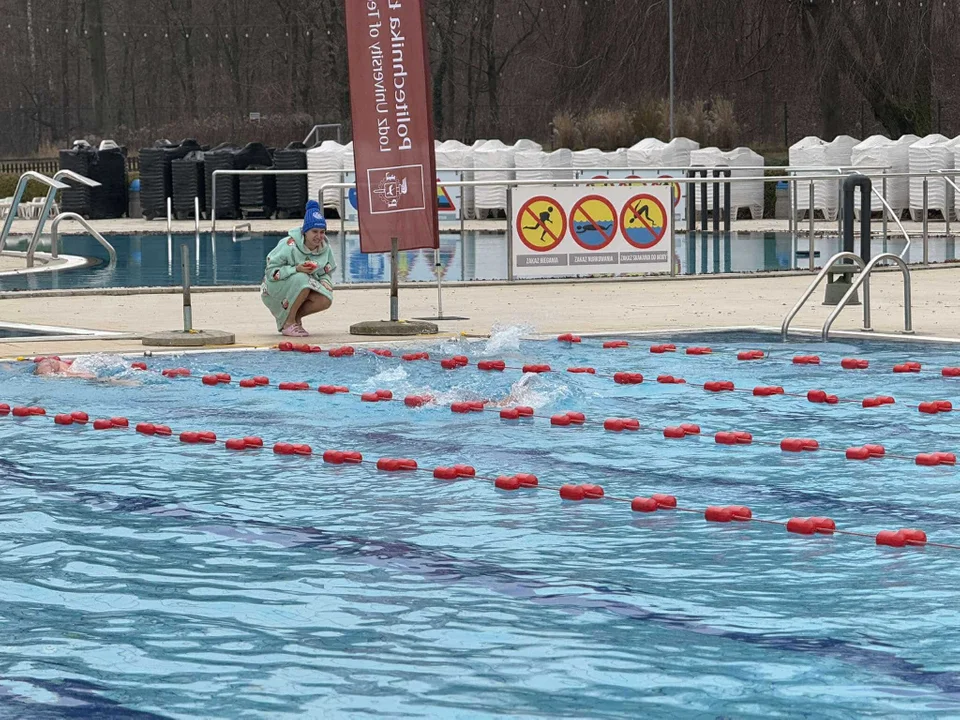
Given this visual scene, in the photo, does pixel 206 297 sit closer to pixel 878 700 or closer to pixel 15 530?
pixel 15 530

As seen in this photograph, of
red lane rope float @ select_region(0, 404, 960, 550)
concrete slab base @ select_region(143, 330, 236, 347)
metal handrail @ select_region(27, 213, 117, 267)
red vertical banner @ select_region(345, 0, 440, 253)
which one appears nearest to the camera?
red lane rope float @ select_region(0, 404, 960, 550)

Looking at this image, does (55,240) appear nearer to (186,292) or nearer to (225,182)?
(186,292)

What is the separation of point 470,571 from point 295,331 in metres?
8.12

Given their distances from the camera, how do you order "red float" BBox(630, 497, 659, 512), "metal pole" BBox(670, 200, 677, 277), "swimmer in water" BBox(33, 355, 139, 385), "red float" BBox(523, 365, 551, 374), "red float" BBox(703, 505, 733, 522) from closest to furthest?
"red float" BBox(703, 505, 733, 522)
"red float" BBox(630, 497, 659, 512)
"swimmer in water" BBox(33, 355, 139, 385)
"red float" BBox(523, 365, 551, 374)
"metal pole" BBox(670, 200, 677, 277)

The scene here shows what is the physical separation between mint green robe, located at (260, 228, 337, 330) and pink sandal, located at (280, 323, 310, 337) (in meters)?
0.10

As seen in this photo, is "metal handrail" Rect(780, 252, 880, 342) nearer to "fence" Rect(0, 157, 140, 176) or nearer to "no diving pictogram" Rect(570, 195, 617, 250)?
"no diving pictogram" Rect(570, 195, 617, 250)

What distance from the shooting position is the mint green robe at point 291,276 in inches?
558

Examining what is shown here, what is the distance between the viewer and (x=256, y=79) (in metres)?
77.0

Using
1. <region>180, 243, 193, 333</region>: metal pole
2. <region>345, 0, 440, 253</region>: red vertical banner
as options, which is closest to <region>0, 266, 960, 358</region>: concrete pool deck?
<region>180, 243, 193, 333</region>: metal pole

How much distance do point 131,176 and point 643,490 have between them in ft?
141

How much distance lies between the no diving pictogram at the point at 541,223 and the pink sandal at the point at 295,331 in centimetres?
542

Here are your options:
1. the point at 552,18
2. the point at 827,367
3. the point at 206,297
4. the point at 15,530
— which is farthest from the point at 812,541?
the point at 552,18

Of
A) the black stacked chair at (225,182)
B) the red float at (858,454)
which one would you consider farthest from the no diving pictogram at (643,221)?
the black stacked chair at (225,182)

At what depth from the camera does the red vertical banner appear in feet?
45.9
